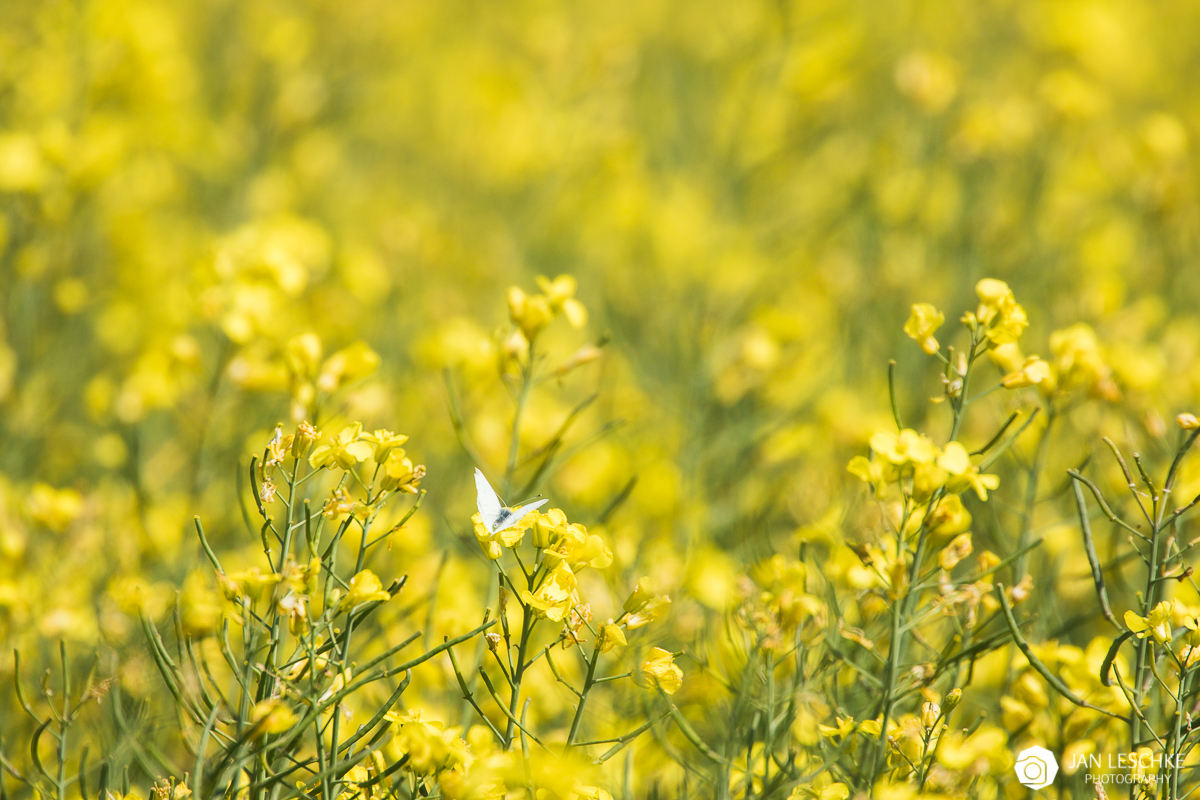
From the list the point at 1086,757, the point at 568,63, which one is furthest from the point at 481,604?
the point at 568,63

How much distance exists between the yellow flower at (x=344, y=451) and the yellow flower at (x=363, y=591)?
164 millimetres

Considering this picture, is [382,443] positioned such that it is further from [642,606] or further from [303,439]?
[642,606]

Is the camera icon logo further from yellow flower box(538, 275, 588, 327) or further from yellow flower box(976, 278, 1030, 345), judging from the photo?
yellow flower box(538, 275, 588, 327)

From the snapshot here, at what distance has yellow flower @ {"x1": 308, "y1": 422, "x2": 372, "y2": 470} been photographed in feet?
3.94

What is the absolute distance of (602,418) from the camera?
10.8ft

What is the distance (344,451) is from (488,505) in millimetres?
225

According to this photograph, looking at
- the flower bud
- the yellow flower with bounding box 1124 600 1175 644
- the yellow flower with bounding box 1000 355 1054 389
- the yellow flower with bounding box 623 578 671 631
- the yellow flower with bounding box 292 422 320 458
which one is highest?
the yellow flower with bounding box 292 422 320 458

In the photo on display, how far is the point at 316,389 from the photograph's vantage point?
1.74 meters

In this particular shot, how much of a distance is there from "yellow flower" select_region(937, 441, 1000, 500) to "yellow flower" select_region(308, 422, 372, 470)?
0.85 m

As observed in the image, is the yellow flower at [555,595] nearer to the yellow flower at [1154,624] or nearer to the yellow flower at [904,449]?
the yellow flower at [904,449]

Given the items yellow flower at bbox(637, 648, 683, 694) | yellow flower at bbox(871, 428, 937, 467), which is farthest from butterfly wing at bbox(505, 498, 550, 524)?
yellow flower at bbox(871, 428, 937, 467)

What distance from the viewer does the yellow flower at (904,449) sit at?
1.26 metres

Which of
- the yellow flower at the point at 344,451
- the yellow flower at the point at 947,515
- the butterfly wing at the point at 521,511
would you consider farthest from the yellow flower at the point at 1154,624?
the yellow flower at the point at 344,451

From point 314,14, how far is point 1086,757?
5178mm
